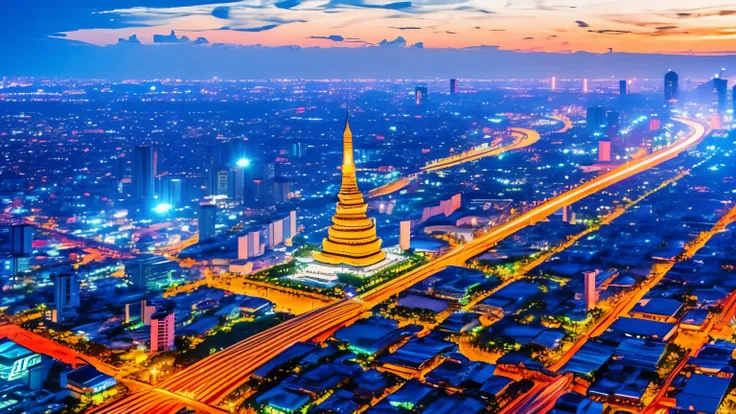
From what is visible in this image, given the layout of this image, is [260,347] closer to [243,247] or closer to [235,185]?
[243,247]

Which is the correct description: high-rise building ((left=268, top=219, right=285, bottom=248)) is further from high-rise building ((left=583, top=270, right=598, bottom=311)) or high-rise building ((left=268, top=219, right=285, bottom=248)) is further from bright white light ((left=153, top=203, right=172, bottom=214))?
high-rise building ((left=583, top=270, right=598, bottom=311))

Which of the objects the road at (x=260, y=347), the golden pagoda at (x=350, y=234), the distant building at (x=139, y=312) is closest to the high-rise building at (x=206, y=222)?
the golden pagoda at (x=350, y=234)

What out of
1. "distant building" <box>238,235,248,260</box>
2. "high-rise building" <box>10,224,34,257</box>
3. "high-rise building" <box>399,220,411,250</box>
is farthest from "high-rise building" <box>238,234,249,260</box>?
"high-rise building" <box>10,224,34,257</box>

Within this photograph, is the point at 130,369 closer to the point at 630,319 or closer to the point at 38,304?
the point at 38,304

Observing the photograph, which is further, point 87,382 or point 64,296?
point 64,296

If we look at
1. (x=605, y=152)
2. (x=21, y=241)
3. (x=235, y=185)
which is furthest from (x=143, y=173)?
(x=605, y=152)

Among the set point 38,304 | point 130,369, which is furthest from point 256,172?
point 130,369
